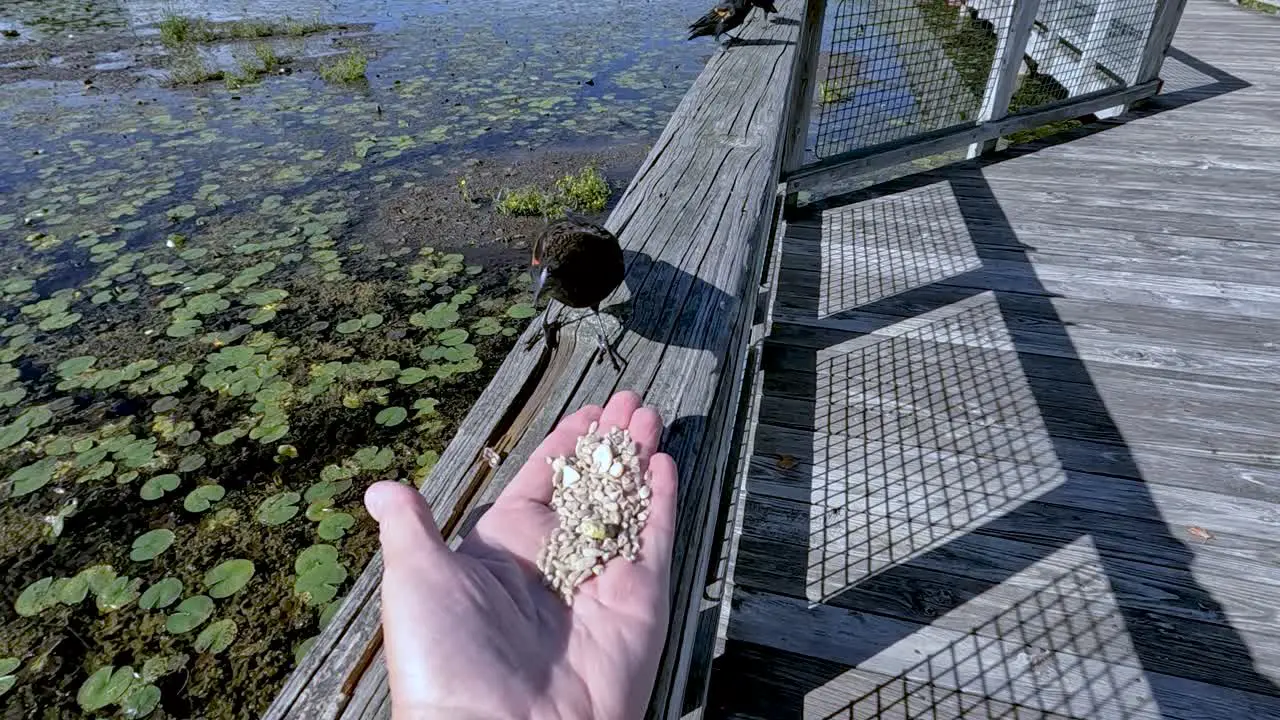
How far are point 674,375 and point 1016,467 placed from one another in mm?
1858

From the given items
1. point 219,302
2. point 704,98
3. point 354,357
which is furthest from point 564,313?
point 219,302

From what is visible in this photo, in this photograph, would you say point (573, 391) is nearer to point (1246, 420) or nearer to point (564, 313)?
point (564, 313)

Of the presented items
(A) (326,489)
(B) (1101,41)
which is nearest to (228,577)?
(A) (326,489)

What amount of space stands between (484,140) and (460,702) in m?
6.84

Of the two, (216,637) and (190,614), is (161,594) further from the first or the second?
(216,637)

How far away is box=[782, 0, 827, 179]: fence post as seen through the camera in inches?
142

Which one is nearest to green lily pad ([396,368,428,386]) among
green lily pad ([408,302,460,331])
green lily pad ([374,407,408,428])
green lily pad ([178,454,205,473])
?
green lily pad ([374,407,408,428])

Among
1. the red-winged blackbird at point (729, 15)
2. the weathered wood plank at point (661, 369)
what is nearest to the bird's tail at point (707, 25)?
the red-winged blackbird at point (729, 15)

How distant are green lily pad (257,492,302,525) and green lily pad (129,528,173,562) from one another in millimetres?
363

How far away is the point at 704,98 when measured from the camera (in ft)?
8.91

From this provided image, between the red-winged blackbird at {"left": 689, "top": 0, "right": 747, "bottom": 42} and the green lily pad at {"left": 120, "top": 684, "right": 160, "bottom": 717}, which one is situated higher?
the red-winged blackbird at {"left": 689, "top": 0, "right": 747, "bottom": 42}

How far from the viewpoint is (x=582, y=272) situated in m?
1.38

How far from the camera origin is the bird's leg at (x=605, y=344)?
136 centimetres

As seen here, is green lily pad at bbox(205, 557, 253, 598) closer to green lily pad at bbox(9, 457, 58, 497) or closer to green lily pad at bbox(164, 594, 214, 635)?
green lily pad at bbox(164, 594, 214, 635)
